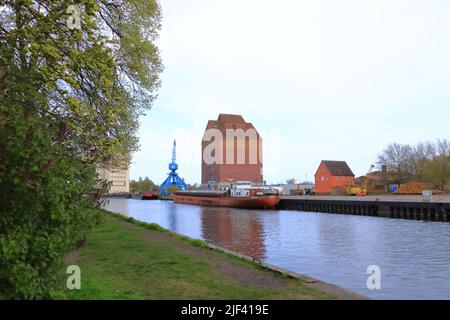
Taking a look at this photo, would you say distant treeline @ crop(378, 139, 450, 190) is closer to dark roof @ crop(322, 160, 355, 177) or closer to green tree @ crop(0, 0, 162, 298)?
dark roof @ crop(322, 160, 355, 177)

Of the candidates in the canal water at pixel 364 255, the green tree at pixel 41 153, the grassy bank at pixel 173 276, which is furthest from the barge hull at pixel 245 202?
the green tree at pixel 41 153

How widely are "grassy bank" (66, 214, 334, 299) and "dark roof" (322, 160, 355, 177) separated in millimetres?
102594

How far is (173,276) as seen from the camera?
415 inches

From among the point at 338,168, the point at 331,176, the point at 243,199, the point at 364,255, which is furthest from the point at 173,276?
the point at 338,168

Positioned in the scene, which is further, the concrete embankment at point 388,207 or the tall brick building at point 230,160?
the tall brick building at point 230,160

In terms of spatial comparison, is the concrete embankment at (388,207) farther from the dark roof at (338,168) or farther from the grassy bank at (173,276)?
the dark roof at (338,168)

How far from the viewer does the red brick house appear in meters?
114

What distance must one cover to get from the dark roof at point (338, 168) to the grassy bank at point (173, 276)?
103 metres

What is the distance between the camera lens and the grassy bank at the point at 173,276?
8547 millimetres

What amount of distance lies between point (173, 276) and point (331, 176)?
10729cm

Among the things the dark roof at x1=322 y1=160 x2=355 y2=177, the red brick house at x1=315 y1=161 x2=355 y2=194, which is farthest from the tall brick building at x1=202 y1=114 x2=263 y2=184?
the dark roof at x1=322 y1=160 x2=355 y2=177

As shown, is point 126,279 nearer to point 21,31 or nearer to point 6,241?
point 6,241

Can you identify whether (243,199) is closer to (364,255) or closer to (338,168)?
(364,255)
